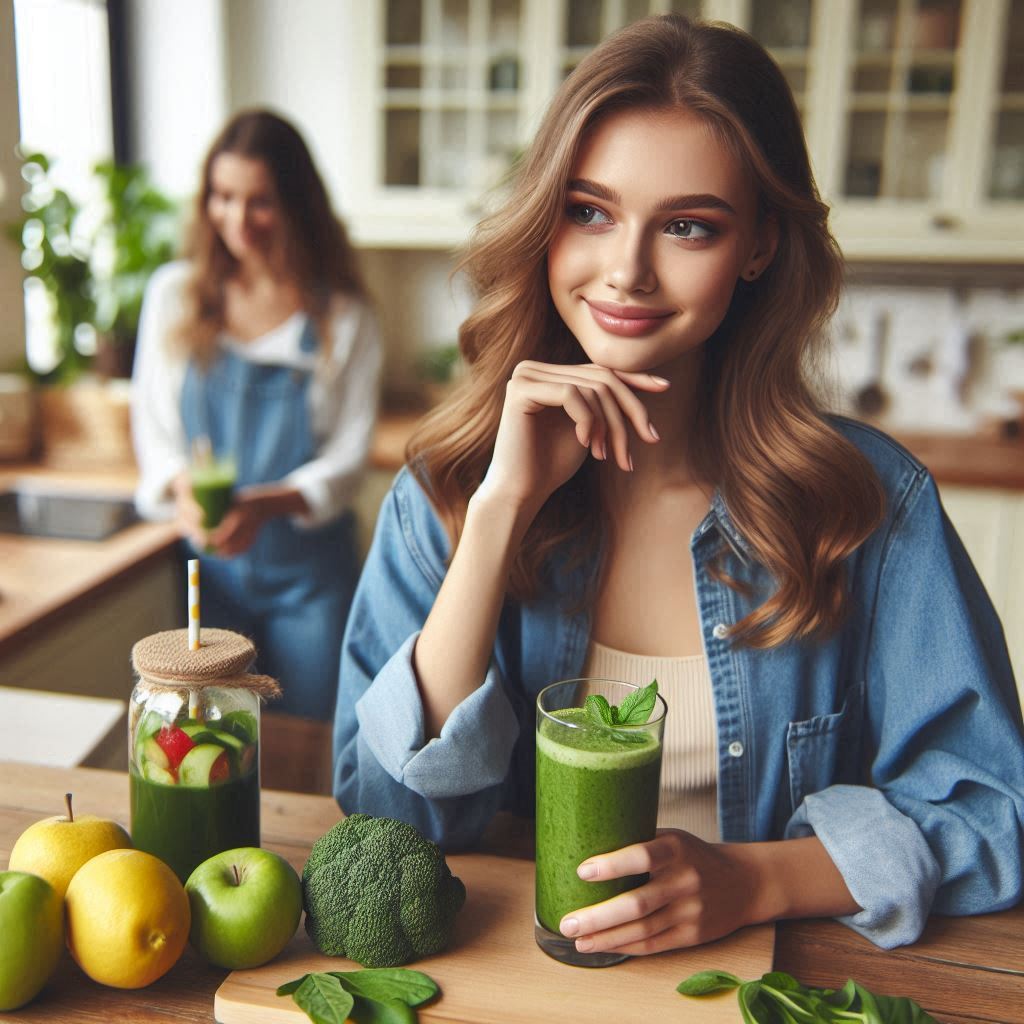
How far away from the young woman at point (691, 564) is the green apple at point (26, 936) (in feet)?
1.07

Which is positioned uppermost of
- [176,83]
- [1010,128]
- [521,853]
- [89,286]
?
[176,83]

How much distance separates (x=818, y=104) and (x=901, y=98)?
0.25m

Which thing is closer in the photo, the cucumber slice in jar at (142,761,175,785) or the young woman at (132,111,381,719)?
the cucumber slice in jar at (142,761,175,785)

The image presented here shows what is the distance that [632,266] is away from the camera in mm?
973

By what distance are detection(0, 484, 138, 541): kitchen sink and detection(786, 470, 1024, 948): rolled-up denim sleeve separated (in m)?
1.84

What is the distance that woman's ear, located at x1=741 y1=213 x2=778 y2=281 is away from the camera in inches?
42.9

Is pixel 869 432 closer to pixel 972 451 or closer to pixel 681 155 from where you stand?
pixel 681 155

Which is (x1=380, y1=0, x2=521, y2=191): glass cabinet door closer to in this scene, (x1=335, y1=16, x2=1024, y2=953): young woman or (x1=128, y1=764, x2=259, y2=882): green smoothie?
(x1=335, y1=16, x2=1024, y2=953): young woman

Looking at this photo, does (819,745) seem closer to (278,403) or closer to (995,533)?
(278,403)

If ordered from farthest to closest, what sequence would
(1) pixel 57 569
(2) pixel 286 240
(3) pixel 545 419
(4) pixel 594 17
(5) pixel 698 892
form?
(4) pixel 594 17 < (2) pixel 286 240 < (1) pixel 57 569 < (3) pixel 545 419 < (5) pixel 698 892

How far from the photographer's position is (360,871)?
0.82 meters

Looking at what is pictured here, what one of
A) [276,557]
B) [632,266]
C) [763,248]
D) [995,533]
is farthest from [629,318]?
[995,533]

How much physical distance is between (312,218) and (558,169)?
5.20ft

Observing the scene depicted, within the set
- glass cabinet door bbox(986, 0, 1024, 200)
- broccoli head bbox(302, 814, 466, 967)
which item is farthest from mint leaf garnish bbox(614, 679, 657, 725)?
glass cabinet door bbox(986, 0, 1024, 200)
